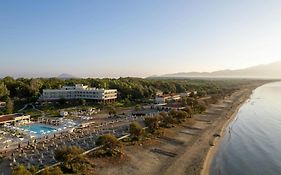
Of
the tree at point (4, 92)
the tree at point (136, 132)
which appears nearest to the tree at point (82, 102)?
the tree at point (4, 92)

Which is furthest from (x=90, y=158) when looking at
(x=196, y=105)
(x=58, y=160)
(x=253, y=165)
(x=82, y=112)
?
(x=196, y=105)

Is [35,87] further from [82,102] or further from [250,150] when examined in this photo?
[250,150]

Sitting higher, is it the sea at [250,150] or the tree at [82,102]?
the tree at [82,102]

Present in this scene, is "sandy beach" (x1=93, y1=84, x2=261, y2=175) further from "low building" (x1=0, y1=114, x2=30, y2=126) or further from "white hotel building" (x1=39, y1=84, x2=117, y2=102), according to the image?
"white hotel building" (x1=39, y1=84, x2=117, y2=102)

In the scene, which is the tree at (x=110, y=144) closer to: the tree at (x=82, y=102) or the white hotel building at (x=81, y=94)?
the tree at (x=82, y=102)

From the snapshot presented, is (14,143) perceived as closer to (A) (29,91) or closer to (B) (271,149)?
(B) (271,149)

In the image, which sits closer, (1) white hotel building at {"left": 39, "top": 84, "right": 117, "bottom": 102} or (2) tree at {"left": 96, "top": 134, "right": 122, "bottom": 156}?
(2) tree at {"left": 96, "top": 134, "right": 122, "bottom": 156}

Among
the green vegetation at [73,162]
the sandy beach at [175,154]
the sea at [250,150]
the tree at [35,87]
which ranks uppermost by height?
the tree at [35,87]

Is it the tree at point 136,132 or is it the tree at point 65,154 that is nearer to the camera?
the tree at point 65,154

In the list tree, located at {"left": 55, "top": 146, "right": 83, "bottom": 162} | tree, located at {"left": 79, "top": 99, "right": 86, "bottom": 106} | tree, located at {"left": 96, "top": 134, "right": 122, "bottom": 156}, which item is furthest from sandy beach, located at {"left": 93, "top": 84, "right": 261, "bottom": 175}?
tree, located at {"left": 79, "top": 99, "right": 86, "bottom": 106}
